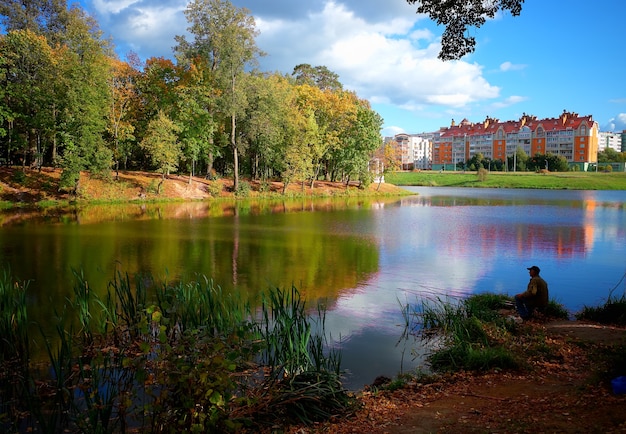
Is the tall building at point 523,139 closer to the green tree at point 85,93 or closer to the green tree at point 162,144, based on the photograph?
the green tree at point 162,144

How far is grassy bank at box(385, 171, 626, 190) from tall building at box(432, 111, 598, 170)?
26671mm

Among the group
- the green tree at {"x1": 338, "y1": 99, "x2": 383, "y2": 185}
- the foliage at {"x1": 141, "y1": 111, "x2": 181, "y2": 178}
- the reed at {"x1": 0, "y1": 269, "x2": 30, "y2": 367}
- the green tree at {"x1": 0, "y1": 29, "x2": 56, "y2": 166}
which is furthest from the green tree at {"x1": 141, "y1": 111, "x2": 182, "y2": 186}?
the reed at {"x1": 0, "y1": 269, "x2": 30, "y2": 367}

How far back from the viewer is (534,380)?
634 centimetres

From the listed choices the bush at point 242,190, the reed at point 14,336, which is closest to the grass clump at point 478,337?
the reed at point 14,336

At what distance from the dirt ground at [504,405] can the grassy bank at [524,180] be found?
209 feet

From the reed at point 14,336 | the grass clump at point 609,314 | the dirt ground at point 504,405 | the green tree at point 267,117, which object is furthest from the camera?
the green tree at point 267,117

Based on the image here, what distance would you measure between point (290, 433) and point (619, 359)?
13.3ft

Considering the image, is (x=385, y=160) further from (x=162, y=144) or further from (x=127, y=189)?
(x=127, y=189)

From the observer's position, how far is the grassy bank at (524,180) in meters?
76.4

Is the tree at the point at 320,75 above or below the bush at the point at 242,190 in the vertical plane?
above

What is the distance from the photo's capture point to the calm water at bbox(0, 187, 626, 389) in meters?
10.5

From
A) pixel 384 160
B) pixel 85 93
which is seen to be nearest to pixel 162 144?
pixel 85 93

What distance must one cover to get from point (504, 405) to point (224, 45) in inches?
1491

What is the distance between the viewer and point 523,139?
4968 inches
